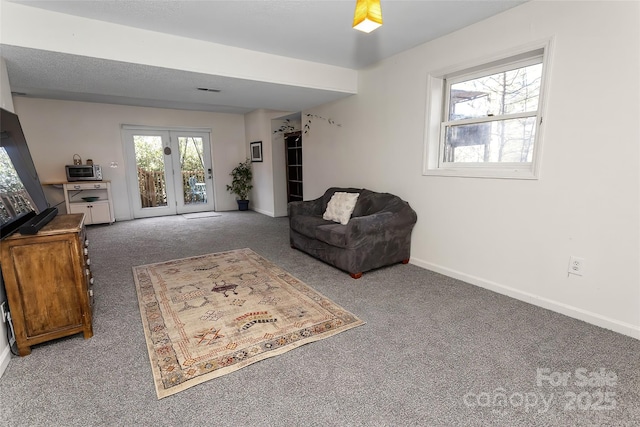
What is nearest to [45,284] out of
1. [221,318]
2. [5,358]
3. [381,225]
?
[5,358]

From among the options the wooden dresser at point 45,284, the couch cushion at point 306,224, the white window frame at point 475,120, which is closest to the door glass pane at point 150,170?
the couch cushion at point 306,224

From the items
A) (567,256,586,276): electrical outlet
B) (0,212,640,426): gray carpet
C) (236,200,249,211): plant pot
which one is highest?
(567,256,586,276): electrical outlet

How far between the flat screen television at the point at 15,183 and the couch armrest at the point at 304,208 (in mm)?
2412

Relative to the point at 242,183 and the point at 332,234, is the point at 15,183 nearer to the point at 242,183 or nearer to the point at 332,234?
the point at 332,234

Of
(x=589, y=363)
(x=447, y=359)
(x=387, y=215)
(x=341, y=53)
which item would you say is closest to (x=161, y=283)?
(x=387, y=215)

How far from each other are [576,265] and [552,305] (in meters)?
0.37

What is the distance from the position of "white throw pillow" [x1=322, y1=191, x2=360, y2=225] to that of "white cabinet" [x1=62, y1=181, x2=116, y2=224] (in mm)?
4425

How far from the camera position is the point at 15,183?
2043mm

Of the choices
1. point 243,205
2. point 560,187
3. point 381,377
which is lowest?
point 381,377

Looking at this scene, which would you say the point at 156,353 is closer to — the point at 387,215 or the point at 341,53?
the point at 387,215

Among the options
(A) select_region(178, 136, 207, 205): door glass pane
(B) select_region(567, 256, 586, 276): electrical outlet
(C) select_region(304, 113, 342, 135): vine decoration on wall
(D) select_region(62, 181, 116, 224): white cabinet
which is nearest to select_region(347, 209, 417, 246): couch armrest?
(B) select_region(567, 256, 586, 276): electrical outlet

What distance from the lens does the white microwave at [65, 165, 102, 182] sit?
17.8ft

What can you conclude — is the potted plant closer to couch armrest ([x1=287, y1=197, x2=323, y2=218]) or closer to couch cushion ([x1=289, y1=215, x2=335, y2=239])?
couch armrest ([x1=287, y1=197, x2=323, y2=218])

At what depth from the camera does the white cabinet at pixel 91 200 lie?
5.43 meters
